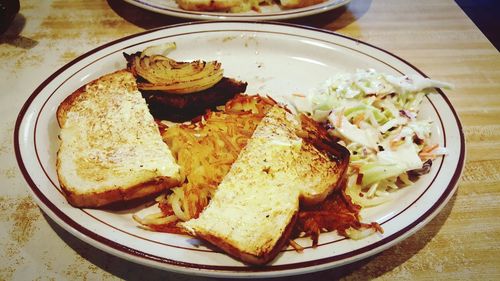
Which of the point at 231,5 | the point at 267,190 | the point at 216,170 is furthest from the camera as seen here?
the point at 231,5

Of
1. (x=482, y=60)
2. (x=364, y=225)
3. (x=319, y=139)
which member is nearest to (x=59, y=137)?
(x=319, y=139)

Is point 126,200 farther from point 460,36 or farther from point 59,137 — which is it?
point 460,36

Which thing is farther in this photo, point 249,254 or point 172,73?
point 172,73

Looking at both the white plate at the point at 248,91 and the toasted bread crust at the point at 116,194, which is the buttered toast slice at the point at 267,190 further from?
the toasted bread crust at the point at 116,194

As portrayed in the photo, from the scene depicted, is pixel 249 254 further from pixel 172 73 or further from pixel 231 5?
pixel 231 5

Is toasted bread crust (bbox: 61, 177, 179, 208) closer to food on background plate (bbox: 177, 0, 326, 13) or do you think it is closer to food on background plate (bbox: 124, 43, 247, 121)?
food on background plate (bbox: 124, 43, 247, 121)

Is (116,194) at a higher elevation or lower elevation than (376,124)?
lower

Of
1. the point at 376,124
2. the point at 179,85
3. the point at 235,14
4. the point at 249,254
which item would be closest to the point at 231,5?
the point at 235,14

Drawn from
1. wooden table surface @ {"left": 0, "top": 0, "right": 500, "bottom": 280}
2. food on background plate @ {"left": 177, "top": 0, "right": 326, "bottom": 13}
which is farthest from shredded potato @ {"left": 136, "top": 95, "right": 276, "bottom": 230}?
food on background plate @ {"left": 177, "top": 0, "right": 326, "bottom": 13}
